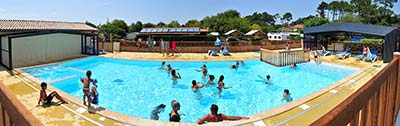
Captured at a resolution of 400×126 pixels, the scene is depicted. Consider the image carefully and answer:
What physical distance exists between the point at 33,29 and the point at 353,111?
2099cm

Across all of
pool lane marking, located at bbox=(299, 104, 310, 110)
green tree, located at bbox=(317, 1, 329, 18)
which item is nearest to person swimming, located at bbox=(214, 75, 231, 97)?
pool lane marking, located at bbox=(299, 104, 310, 110)

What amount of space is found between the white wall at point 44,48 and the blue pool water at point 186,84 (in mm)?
2440

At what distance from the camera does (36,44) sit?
17516 mm

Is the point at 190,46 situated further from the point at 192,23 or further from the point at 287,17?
the point at 287,17

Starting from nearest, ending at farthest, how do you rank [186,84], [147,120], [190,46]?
[147,120] < [186,84] < [190,46]

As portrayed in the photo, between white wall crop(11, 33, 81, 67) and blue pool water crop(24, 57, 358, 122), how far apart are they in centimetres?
244

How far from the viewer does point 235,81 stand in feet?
44.8

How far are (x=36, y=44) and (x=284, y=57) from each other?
54.5ft

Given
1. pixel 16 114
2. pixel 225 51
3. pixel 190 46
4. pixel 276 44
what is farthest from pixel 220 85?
pixel 276 44

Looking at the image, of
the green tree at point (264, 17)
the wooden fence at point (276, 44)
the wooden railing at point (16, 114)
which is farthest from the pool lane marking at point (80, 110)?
the green tree at point (264, 17)

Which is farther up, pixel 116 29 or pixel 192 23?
pixel 192 23

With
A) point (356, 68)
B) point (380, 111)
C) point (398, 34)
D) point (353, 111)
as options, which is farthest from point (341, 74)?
point (353, 111)

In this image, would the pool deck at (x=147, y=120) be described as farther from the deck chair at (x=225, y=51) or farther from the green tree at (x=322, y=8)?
the green tree at (x=322, y=8)

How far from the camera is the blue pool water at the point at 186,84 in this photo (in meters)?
9.54
